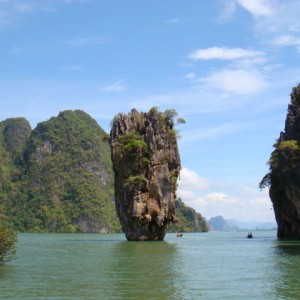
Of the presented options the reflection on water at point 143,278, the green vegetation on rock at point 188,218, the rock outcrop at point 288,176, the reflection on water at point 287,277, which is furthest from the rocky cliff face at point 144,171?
the green vegetation on rock at point 188,218

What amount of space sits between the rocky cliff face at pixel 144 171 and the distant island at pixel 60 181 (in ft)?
321

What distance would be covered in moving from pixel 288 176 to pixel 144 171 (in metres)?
17.5

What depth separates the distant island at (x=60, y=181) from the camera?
520ft

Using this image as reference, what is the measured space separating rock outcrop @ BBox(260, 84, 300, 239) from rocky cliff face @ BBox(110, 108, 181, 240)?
13.0 meters

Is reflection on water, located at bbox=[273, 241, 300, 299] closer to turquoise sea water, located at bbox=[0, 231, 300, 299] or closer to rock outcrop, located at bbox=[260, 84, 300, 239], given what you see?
turquoise sea water, located at bbox=[0, 231, 300, 299]

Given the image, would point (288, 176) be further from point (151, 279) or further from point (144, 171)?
point (151, 279)

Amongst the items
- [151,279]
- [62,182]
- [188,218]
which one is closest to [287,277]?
[151,279]

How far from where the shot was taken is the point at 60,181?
171875mm

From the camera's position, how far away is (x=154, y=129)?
5862 centimetres

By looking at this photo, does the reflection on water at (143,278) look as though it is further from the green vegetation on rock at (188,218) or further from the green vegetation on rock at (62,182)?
the green vegetation on rock at (188,218)

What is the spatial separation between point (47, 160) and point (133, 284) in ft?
523

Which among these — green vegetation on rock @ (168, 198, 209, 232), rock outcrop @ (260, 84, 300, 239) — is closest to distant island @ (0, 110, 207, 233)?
green vegetation on rock @ (168, 198, 209, 232)

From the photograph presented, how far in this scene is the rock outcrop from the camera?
59.8 metres

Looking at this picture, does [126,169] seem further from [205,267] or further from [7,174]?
[7,174]
